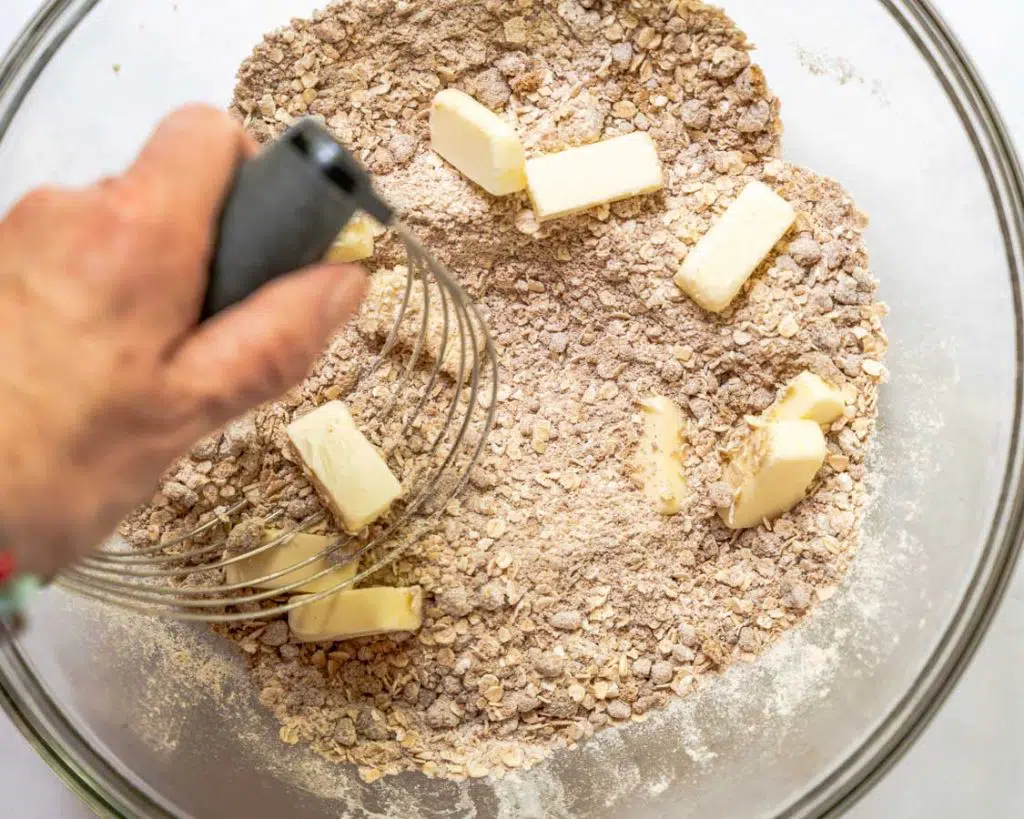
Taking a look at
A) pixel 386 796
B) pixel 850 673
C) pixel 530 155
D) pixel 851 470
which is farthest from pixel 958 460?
pixel 386 796

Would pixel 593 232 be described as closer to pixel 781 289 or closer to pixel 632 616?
pixel 781 289

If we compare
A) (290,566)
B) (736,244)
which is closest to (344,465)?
(290,566)

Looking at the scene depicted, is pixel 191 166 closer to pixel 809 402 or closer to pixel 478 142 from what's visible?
pixel 478 142

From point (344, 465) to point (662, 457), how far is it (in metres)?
0.34

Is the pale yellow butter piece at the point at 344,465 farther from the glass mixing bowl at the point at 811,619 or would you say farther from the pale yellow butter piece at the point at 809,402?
the pale yellow butter piece at the point at 809,402

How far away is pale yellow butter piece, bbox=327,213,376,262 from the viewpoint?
98 cm

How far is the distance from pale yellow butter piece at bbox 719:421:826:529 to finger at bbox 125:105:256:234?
1.89 feet

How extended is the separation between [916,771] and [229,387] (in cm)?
89

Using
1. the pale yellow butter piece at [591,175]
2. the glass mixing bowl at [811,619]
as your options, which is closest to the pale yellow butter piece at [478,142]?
the pale yellow butter piece at [591,175]

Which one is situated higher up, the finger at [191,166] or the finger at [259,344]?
the finger at [191,166]

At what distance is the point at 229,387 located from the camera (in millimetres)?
605

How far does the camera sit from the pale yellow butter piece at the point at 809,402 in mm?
952

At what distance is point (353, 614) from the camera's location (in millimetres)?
950

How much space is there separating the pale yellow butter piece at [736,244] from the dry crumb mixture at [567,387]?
0.04 meters
